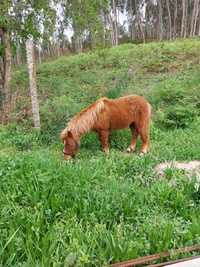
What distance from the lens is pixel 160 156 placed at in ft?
18.9

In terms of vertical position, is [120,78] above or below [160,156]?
above

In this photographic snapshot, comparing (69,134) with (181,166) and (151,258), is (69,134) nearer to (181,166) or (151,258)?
(181,166)

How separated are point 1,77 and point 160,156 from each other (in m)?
5.75

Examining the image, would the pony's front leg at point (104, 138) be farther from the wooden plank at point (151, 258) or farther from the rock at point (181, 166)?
the wooden plank at point (151, 258)

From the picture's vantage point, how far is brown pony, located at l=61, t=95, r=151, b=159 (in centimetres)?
590

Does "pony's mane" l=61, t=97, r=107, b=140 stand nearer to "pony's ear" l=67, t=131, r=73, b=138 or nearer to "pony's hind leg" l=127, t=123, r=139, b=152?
"pony's ear" l=67, t=131, r=73, b=138

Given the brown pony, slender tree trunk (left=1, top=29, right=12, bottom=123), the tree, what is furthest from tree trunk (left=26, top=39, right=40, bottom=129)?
the brown pony

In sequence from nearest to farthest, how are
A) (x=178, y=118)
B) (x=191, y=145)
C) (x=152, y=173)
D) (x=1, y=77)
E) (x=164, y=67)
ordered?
(x=152, y=173) < (x=191, y=145) < (x=178, y=118) < (x=1, y=77) < (x=164, y=67)

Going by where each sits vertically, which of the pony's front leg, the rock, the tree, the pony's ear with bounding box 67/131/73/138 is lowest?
the rock

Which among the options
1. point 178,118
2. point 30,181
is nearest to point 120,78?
point 178,118

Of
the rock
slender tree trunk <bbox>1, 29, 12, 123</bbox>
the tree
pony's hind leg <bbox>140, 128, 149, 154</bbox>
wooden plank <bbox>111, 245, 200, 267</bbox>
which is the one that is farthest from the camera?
slender tree trunk <bbox>1, 29, 12, 123</bbox>

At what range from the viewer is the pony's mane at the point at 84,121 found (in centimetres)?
593

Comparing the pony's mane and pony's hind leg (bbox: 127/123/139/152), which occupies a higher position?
the pony's mane

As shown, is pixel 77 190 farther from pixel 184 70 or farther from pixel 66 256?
pixel 184 70
